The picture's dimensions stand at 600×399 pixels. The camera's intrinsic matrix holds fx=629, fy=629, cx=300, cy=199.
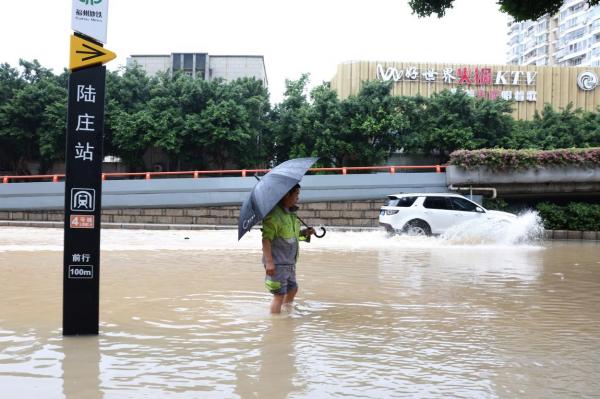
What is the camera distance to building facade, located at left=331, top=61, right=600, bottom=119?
36.3 metres

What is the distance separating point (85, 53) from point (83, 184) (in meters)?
1.05

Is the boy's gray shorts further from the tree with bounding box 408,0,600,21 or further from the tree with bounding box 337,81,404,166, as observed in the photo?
the tree with bounding box 337,81,404,166

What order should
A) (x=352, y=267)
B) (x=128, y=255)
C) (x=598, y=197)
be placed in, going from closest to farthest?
(x=352, y=267), (x=128, y=255), (x=598, y=197)

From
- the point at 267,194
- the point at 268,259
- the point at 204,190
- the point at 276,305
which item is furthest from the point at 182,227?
the point at 267,194

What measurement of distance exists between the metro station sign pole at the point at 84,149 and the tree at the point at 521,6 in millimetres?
3281

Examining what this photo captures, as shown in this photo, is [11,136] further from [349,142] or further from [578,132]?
[578,132]

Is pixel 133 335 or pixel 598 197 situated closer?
pixel 133 335

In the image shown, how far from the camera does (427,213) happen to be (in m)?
18.0

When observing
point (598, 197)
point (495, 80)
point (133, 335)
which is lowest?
point (133, 335)

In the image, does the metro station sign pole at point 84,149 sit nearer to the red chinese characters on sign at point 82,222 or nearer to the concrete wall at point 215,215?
the red chinese characters on sign at point 82,222

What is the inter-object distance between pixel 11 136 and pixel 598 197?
2524 cm

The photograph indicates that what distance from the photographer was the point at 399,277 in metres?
9.80

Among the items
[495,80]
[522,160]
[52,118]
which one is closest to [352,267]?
[522,160]

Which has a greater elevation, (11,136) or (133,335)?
(11,136)
